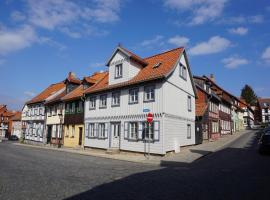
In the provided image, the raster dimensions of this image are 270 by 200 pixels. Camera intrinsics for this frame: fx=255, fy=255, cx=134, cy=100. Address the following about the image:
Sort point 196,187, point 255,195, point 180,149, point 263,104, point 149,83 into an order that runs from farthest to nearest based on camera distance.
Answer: point 263,104
point 180,149
point 149,83
point 196,187
point 255,195

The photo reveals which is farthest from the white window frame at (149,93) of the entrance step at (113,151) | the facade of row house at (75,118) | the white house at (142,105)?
the facade of row house at (75,118)

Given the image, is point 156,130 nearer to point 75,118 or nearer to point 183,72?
point 183,72

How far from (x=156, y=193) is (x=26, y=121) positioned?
4391 centimetres

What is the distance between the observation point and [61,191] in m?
8.29

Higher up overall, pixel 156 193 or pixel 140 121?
pixel 140 121

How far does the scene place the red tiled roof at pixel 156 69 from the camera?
20656 mm

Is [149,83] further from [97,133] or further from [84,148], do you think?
[84,148]

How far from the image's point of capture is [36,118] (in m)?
42.1

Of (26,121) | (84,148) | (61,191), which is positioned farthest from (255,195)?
(26,121)

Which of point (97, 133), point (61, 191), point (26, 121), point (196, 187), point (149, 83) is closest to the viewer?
point (61, 191)

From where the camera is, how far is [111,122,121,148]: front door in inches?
912

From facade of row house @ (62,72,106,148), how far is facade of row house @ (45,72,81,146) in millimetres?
885

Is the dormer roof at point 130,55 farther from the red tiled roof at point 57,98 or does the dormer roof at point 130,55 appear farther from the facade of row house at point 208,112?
the red tiled roof at point 57,98

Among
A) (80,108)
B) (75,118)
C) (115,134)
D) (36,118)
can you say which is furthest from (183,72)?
(36,118)
